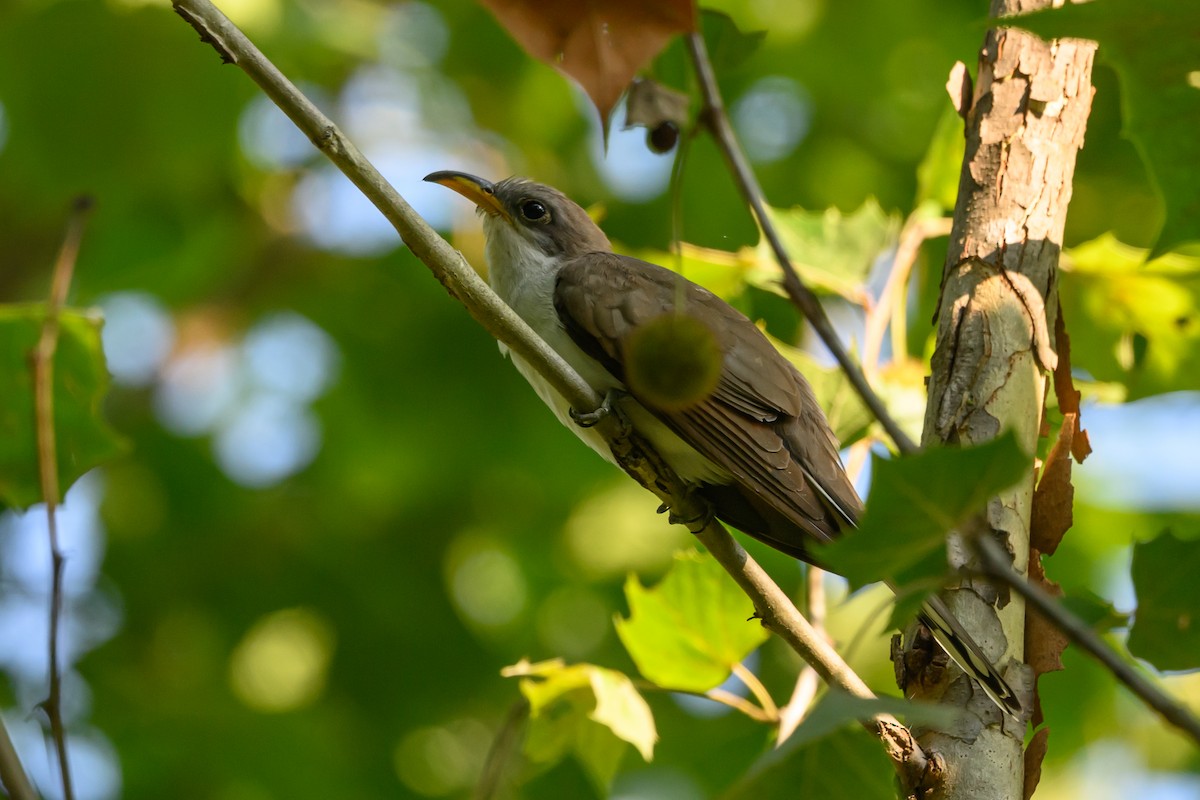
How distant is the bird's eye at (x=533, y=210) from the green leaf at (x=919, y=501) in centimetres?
355

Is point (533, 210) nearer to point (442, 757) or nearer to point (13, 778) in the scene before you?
point (13, 778)

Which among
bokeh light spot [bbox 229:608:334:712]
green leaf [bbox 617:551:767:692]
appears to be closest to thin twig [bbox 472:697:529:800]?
green leaf [bbox 617:551:767:692]

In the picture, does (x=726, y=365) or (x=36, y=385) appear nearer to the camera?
(x=36, y=385)

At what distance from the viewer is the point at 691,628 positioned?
11.5ft

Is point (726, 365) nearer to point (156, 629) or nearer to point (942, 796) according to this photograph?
point (942, 796)

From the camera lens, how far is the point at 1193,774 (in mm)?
7406

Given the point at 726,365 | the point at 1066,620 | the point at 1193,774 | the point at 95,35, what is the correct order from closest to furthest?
1. the point at 1066,620
2. the point at 726,365
3. the point at 95,35
4. the point at 1193,774

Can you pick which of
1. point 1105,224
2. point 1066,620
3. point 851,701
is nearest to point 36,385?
point 851,701

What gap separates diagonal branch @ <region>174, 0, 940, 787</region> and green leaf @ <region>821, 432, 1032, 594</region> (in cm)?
85

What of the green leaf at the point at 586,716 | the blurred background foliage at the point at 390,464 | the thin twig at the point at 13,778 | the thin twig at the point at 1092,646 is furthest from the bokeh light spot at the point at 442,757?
the thin twig at the point at 1092,646

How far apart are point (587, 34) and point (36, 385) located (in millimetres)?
2188

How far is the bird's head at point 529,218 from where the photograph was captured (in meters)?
5.06

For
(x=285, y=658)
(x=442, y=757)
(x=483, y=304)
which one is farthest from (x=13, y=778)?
(x=285, y=658)

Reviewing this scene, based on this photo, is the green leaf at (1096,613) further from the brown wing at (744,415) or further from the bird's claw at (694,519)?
the brown wing at (744,415)
